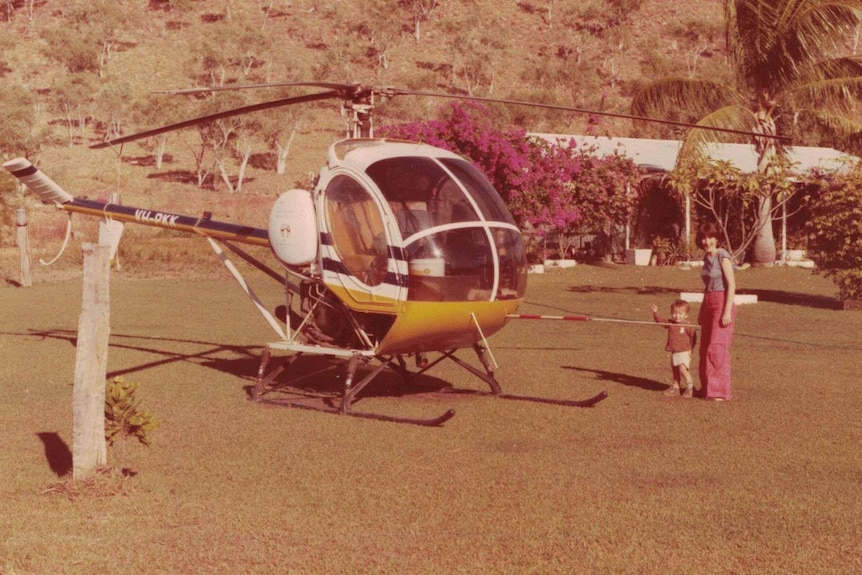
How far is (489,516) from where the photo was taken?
6.77m

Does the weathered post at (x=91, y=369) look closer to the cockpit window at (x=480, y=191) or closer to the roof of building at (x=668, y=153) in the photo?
the cockpit window at (x=480, y=191)

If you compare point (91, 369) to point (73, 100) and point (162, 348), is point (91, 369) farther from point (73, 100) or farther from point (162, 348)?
point (73, 100)

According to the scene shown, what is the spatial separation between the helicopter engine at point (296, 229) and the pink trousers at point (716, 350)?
13.5 ft

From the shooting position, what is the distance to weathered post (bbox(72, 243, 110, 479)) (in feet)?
23.6

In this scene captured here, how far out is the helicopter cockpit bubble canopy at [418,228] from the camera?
9766 mm

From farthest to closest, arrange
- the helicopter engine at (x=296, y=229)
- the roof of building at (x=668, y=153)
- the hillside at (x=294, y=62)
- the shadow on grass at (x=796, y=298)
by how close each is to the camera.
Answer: the hillside at (x=294, y=62), the roof of building at (x=668, y=153), the shadow on grass at (x=796, y=298), the helicopter engine at (x=296, y=229)

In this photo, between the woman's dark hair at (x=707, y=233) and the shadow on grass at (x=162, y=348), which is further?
the shadow on grass at (x=162, y=348)

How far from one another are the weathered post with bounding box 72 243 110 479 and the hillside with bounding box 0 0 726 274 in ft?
143

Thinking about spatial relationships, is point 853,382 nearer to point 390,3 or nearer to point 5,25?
point 390,3

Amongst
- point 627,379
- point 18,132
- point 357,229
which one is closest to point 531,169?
point 627,379

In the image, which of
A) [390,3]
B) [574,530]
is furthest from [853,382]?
[390,3]

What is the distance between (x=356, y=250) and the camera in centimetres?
1027

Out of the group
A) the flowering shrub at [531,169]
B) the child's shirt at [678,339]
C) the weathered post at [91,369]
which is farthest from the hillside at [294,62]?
the weathered post at [91,369]

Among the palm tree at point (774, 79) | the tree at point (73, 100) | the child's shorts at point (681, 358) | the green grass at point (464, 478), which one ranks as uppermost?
the tree at point (73, 100)
